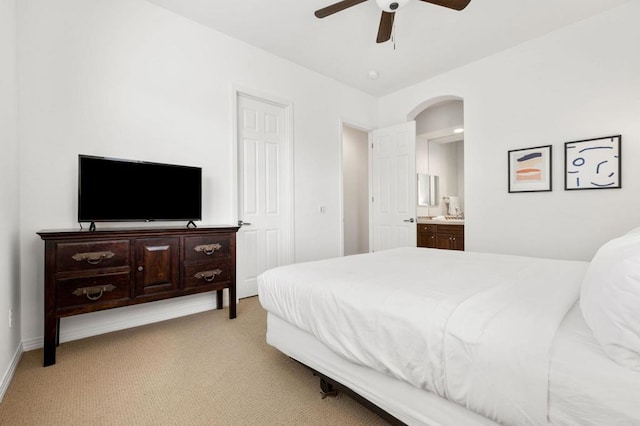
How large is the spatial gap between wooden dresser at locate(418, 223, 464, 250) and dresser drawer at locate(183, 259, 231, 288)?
2.91 metres

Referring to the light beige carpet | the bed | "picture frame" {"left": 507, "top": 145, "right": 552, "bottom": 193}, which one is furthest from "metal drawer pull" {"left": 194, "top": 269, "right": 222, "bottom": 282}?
"picture frame" {"left": 507, "top": 145, "right": 552, "bottom": 193}

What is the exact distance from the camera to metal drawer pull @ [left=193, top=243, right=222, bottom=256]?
2.69m

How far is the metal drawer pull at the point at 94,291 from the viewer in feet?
6.96

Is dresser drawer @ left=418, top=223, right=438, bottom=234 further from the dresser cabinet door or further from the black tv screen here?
the dresser cabinet door

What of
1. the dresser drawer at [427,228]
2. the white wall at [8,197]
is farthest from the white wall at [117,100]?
the dresser drawer at [427,228]

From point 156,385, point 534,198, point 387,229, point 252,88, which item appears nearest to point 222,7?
point 252,88

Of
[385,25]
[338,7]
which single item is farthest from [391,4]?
[338,7]

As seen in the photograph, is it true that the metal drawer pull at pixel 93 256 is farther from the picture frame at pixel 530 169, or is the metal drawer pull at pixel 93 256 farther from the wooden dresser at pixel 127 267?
the picture frame at pixel 530 169

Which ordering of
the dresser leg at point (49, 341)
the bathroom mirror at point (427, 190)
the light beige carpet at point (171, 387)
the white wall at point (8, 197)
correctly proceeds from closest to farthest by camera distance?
the light beige carpet at point (171, 387)
the white wall at point (8, 197)
the dresser leg at point (49, 341)
the bathroom mirror at point (427, 190)

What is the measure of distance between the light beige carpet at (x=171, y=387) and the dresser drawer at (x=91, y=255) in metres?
0.63

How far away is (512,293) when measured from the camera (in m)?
1.28

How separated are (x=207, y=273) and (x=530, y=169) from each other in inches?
143

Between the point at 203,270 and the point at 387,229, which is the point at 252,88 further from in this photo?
the point at 387,229

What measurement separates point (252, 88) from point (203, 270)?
7.02 feet
